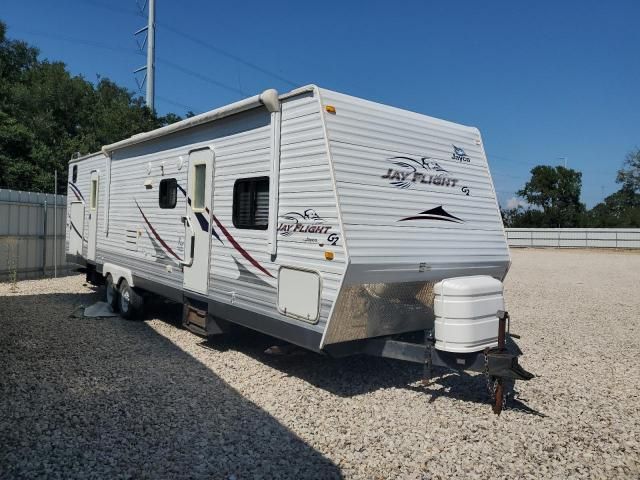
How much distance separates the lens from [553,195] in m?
50.4

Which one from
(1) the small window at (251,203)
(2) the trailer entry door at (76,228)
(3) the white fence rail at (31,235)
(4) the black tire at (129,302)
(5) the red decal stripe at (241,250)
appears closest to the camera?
(5) the red decal stripe at (241,250)

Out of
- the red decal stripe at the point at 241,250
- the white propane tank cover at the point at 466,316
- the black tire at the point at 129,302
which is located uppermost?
the red decal stripe at the point at 241,250

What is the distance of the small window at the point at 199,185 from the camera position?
6547mm

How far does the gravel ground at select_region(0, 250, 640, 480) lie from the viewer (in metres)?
3.76

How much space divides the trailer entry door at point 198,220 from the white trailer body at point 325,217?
2 centimetres

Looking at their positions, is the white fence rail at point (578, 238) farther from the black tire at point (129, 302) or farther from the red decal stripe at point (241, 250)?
the red decal stripe at point (241, 250)

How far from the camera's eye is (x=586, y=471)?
378 centimetres

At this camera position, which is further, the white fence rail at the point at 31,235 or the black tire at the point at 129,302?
the white fence rail at the point at 31,235

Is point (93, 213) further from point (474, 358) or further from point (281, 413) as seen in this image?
point (474, 358)

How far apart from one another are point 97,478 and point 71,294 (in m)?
8.47

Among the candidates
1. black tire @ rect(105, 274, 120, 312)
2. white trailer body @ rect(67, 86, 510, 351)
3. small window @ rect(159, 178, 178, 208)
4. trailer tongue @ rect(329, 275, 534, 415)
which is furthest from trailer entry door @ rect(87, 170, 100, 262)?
trailer tongue @ rect(329, 275, 534, 415)

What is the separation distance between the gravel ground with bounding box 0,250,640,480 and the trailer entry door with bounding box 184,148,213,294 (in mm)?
1033

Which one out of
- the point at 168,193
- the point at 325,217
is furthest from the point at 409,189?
the point at 168,193

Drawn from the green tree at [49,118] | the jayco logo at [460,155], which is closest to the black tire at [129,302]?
the jayco logo at [460,155]
